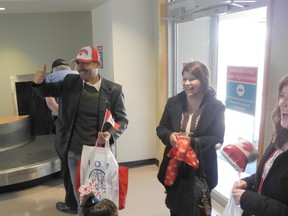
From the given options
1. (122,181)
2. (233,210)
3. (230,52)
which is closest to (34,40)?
(230,52)

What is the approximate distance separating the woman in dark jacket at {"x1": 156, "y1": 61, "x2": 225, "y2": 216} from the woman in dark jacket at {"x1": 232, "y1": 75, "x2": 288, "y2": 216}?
0.56 m

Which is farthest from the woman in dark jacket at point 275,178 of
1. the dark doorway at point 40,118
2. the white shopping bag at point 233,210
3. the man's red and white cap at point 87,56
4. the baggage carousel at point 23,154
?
the dark doorway at point 40,118

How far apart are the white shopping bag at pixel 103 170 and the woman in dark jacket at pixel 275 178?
976mm

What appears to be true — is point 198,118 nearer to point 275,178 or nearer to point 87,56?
point 275,178

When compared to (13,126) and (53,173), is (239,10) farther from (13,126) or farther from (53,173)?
(13,126)

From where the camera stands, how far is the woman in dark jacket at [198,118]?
1878mm

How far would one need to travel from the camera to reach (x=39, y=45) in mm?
5930

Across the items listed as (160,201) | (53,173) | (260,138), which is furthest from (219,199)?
(53,173)

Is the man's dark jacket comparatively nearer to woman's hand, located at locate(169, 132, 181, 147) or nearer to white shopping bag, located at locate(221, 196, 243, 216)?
woman's hand, located at locate(169, 132, 181, 147)

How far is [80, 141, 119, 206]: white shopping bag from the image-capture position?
209 cm

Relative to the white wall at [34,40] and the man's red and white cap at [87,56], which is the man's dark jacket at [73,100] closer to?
the man's red and white cap at [87,56]

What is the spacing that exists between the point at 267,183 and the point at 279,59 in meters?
1.13

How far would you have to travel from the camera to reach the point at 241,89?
8.13ft

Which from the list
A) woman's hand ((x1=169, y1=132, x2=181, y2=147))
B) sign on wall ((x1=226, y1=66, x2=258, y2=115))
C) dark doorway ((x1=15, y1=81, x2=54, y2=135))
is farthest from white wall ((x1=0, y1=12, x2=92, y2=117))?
woman's hand ((x1=169, y1=132, x2=181, y2=147))
